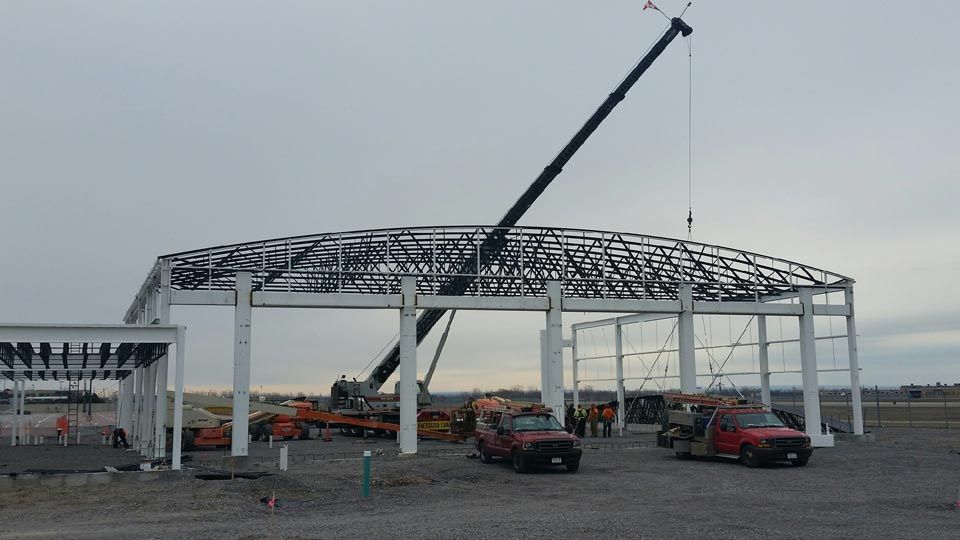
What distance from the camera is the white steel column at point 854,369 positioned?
112ft

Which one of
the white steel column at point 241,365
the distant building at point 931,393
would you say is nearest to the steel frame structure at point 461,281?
the white steel column at point 241,365

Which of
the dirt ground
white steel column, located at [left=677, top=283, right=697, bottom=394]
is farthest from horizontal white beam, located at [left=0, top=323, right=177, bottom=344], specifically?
white steel column, located at [left=677, top=283, right=697, bottom=394]

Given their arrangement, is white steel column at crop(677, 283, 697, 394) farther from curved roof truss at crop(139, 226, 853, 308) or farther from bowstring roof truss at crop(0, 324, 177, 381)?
bowstring roof truss at crop(0, 324, 177, 381)

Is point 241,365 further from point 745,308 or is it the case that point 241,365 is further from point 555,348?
point 745,308

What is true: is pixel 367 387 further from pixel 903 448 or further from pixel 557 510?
pixel 557 510

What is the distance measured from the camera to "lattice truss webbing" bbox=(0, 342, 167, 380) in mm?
25906

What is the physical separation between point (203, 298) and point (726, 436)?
1731cm

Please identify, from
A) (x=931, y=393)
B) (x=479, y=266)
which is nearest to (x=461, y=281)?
(x=479, y=266)

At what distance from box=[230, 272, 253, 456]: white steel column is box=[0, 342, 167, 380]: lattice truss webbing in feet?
8.18

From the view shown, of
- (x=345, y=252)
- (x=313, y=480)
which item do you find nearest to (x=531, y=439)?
(x=313, y=480)

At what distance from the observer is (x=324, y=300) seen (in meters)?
28.2

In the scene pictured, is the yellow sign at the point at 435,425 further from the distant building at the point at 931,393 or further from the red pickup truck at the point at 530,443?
the distant building at the point at 931,393

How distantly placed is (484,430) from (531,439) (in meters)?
4.00

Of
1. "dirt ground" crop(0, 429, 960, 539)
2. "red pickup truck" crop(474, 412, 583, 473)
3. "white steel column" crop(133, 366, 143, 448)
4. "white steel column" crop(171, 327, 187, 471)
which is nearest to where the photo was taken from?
"dirt ground" crop(0, 429, 960, 539)
